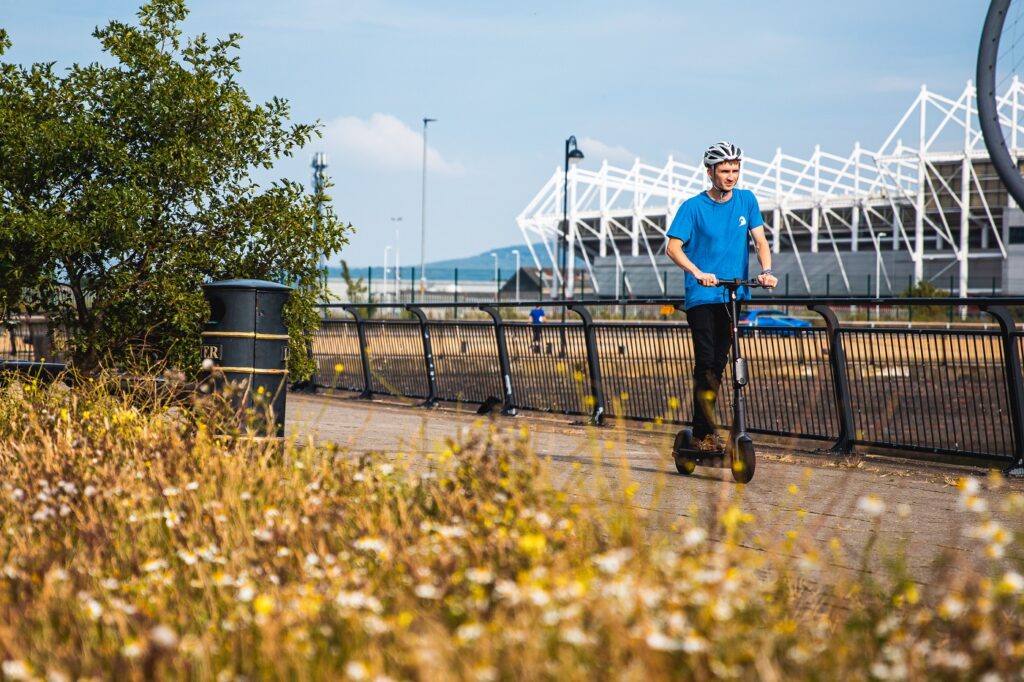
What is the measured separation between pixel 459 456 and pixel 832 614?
169cm

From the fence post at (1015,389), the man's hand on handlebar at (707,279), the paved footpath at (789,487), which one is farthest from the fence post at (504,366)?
the man's hand on handlebar at (707,279)

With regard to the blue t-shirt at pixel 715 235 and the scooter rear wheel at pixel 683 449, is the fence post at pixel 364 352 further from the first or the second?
the blue t-shirt at pixel 715 235

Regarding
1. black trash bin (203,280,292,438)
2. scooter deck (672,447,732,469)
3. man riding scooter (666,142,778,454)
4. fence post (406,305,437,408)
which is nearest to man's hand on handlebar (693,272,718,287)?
man riding scooter (666,142,778,454)

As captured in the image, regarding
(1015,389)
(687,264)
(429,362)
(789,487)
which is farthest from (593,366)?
(789,487)

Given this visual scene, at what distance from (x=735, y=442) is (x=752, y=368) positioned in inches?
128

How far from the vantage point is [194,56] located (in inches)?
372

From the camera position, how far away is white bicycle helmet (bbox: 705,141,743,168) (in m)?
7.68

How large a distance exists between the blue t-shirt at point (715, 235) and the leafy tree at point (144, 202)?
2.95 metres

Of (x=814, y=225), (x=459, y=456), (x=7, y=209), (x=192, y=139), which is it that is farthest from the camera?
(x=814, y=225)

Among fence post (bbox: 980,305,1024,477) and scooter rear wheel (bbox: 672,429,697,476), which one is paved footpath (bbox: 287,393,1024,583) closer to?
scooter rear wheel (bbox: 672,429,697,476)

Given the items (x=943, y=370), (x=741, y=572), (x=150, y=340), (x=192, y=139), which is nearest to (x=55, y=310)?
(x=150, y=340)

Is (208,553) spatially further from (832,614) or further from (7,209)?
(7,209)

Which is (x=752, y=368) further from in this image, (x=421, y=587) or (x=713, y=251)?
(x=421, y=587)

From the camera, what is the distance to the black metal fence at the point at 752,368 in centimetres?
924
